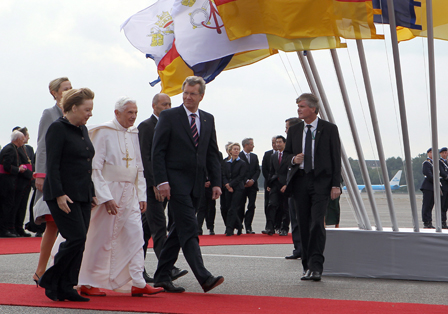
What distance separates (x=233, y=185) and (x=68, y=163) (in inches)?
328

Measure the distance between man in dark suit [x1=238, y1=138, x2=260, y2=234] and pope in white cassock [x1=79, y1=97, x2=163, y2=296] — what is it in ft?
26.2

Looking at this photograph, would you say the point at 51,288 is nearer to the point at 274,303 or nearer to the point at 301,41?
the point at 274,303

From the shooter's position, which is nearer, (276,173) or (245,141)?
(276,173)

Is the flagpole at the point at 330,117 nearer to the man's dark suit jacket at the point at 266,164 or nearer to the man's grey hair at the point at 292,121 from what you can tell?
the man's grey hair at the point at 292,121

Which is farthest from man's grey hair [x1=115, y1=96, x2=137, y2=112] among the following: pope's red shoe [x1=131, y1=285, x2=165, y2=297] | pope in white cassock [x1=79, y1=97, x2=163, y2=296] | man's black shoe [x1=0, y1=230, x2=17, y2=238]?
man's black shoe [x1=0, y1=230, x2=17, y2=238]

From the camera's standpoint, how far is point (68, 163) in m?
4.97

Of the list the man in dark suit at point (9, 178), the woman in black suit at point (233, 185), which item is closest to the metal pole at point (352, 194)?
the woman in black suit at point (233, 185)

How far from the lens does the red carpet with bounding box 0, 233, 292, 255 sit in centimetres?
947

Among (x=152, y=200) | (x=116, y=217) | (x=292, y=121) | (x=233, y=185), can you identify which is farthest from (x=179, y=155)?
(x=233, y=185)

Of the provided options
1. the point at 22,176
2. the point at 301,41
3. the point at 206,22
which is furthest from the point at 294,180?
the point at 22,176

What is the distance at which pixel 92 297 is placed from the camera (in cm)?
527

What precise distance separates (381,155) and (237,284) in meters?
2.23

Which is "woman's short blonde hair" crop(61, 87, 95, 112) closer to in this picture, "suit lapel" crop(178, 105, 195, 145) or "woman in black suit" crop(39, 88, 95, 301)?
"woman in black suit" crop(39, 88, 95, 301)

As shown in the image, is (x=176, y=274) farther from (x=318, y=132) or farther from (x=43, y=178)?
(x=318, y=132)
